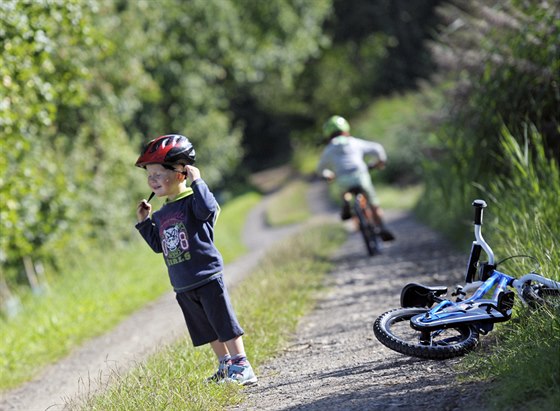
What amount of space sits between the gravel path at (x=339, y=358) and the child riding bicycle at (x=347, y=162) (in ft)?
2.43

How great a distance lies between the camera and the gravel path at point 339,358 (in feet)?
14.9

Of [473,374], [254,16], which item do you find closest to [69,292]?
[473,374]

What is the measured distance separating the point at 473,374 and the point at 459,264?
4445 millimetres

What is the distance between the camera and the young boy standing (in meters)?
5.28

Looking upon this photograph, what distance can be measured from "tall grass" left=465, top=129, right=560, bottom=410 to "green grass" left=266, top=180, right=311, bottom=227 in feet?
64.0

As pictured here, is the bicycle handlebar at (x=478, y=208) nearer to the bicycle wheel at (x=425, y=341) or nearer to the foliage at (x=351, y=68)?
the bicycle wheel at (x=425, y=341)

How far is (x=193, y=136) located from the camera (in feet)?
103

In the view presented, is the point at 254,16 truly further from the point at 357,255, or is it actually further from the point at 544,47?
the point at 544,47

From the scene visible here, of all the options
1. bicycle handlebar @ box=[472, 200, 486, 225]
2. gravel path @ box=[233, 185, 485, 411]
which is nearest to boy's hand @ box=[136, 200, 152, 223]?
gravel path @ box=[233, 185, 485, 411]

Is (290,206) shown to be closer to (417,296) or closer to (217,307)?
(417,296)

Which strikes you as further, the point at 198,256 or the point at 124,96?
the point at 124,96

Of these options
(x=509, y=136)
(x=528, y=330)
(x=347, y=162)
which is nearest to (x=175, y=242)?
(x=528, y=330)

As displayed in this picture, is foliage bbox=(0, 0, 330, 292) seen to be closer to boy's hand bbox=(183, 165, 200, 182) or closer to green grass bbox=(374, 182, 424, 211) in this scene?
boy's hand bbox=(183, 165, 200, 182)

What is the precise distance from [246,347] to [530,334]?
2248 mm
